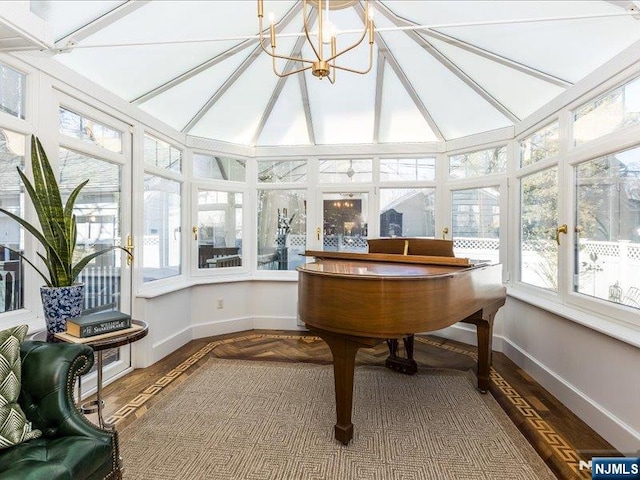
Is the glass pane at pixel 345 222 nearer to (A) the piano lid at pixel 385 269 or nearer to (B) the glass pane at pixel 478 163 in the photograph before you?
(B) the glass pane at pixel 478 163

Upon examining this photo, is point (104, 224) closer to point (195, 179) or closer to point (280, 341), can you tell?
point (195, 179)

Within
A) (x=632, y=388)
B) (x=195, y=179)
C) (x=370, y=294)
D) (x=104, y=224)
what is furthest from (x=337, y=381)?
→ (x=195, y=179)

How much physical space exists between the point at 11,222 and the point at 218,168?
7.92ft

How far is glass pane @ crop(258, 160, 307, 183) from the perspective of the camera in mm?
4582

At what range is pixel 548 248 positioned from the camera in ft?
10.5

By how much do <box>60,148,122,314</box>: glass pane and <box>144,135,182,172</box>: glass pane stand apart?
1.44 feet

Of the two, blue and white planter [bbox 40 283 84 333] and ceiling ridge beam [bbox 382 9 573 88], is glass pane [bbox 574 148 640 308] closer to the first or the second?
ceiling ridge beam [bbox 382 9 573 88]

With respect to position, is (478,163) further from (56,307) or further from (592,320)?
(56,307)

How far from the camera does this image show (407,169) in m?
4.41

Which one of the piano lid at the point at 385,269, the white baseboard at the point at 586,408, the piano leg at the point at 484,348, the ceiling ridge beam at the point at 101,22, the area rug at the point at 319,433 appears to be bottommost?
the area rug at the point at 319,433

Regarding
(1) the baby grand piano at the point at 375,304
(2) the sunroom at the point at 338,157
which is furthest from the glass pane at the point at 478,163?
(1) the baby grand piano at the point at 375,304

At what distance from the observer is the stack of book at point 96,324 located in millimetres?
1835

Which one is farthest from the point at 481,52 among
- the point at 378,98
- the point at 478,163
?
the point at 478,163

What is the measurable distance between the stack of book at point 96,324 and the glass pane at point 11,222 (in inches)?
28.2
